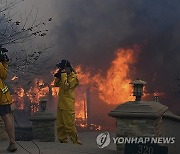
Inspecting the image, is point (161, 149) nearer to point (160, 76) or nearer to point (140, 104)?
point (140, 104)

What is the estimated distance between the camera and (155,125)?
5.55 metres

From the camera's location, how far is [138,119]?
5574 millimetres

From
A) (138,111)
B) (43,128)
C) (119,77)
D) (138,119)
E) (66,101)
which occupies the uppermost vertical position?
(119,77)

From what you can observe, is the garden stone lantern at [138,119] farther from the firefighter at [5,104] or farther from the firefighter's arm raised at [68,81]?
the firefighter at [5,104]

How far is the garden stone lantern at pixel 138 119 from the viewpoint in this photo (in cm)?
550

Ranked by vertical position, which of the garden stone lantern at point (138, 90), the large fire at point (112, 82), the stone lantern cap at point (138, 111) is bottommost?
the stone lantern cap at point (138, 111)

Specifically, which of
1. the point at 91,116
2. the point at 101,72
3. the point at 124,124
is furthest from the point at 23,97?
the point at 124,124

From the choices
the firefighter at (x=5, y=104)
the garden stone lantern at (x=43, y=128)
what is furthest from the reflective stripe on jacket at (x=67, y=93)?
the firefighter at (x=5, y=104)

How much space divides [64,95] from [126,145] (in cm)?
220

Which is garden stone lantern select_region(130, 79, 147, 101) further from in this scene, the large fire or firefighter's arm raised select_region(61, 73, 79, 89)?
the large fire

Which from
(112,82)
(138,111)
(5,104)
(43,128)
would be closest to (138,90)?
(138,111)

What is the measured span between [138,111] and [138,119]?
0.14m

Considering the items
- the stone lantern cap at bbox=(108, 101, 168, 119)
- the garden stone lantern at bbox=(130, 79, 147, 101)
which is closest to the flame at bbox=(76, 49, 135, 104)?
the garden stone lantern at bbox=(130, 79, 147, 101)

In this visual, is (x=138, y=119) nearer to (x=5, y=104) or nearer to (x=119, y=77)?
(x=5, y=104)
